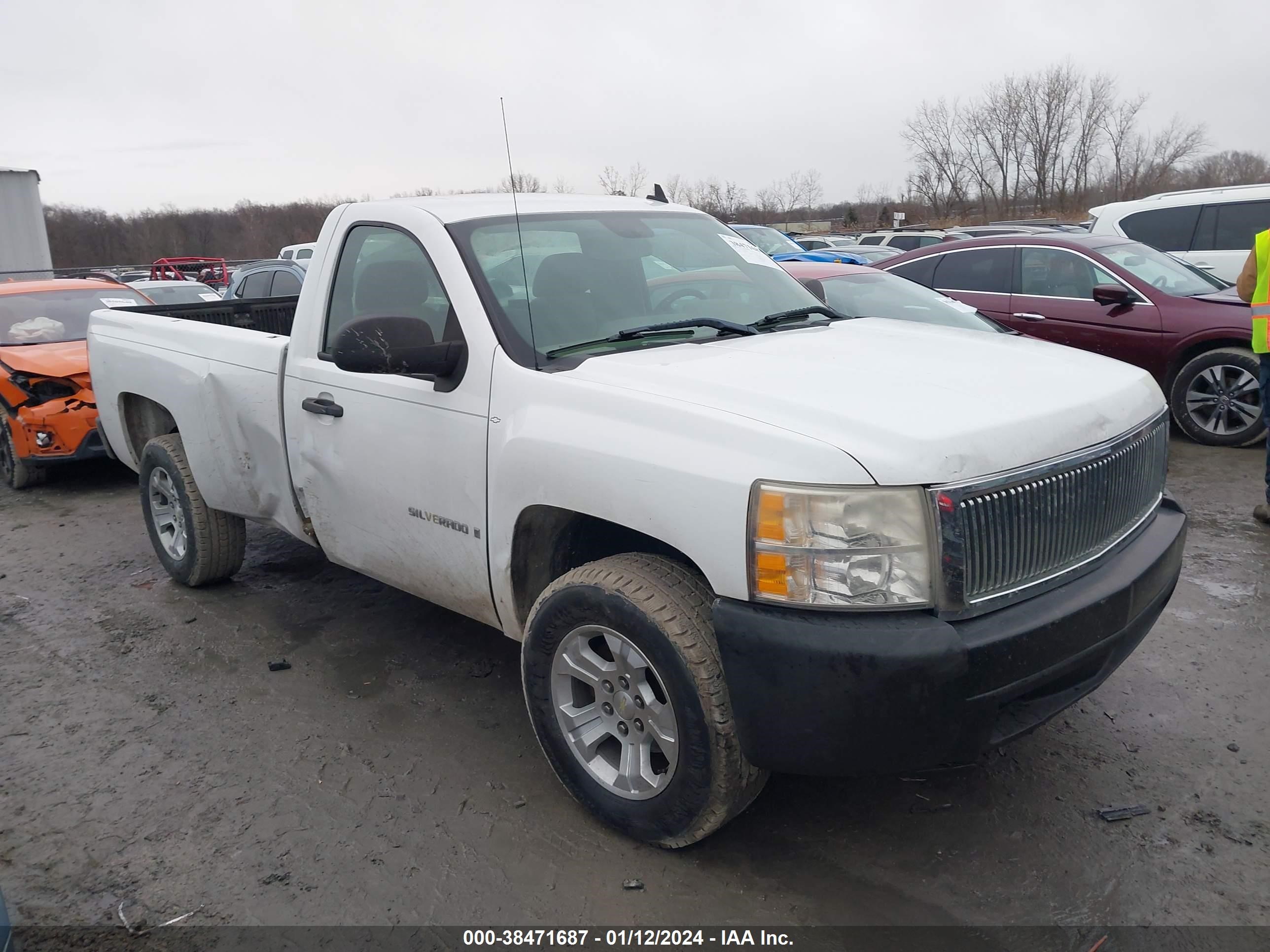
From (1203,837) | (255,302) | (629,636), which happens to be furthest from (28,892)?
(255,302)

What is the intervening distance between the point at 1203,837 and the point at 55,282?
→ 9.77m

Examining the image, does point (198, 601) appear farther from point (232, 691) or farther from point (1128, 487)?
point (1128, 487)

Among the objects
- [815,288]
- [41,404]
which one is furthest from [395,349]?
[41,404]

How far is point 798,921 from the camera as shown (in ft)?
8.52

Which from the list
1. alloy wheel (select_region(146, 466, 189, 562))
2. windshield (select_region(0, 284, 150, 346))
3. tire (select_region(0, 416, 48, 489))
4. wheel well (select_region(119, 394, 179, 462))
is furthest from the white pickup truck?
windshield (select_region(0, 284, 150, 346))

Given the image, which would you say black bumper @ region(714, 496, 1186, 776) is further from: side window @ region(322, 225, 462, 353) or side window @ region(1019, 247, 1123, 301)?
side window @ region(1019, 247, 1123, 301)

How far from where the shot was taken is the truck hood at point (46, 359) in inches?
287

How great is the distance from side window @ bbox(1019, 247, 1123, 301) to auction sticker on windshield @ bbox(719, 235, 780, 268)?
203 inches

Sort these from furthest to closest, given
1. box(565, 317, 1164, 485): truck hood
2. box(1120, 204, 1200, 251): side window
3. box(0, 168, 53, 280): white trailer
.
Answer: box(0, 168, 53, 280): white trailer → box(1120, 204, 1200, 251): side window → box(565, 317, 1164, 485): truck hood

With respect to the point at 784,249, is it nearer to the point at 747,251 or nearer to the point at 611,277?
the point at 747,251

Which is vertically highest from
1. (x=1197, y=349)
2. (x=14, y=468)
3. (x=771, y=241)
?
(x=771, y=241)

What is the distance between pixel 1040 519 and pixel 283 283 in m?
11.3

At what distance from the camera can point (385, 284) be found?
382 centimetres

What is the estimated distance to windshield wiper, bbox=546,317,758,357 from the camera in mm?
3260
